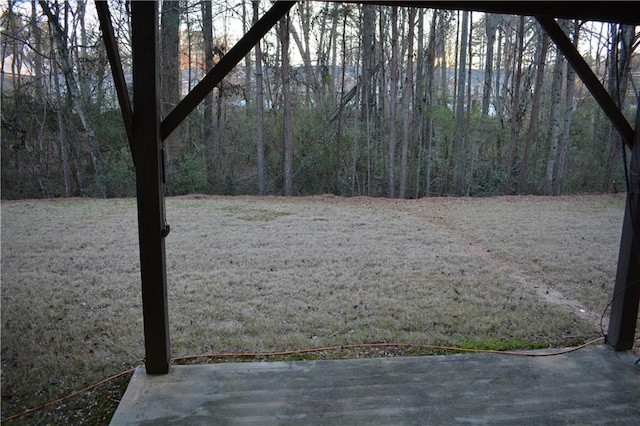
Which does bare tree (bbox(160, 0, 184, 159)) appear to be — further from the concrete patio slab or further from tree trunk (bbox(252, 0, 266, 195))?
the concrete patio slab

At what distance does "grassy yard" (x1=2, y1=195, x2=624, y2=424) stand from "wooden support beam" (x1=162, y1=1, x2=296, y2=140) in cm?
157

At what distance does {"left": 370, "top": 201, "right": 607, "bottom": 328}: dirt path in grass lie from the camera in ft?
12.2

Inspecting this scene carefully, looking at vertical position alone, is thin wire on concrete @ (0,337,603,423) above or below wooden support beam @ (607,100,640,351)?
below

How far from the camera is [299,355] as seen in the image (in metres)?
2.89

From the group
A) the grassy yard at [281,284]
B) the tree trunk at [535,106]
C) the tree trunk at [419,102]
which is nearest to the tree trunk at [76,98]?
the grassy yard at [281,284]

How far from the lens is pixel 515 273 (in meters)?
4.67

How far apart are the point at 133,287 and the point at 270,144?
19.6 feet

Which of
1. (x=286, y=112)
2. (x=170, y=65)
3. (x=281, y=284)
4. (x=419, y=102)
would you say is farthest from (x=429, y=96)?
(x=281, y=284)

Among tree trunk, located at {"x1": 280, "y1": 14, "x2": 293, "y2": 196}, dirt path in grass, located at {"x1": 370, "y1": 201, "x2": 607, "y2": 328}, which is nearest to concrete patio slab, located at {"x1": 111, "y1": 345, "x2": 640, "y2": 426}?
dirt path in grass, located at {"x1": 370, "y1": 201, "x2": 607, "y2": 328}

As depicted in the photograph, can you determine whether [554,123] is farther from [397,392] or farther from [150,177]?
[150,177]

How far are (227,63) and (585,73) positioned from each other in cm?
200

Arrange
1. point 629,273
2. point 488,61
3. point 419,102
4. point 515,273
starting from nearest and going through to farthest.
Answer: point 629,273 < point 515,273 < point 419,102 < point 488,61

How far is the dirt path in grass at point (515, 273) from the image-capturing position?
373 centimetres

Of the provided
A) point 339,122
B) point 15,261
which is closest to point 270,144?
point 339,122
